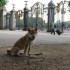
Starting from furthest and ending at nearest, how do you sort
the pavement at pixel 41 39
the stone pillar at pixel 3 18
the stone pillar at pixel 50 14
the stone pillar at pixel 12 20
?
the stone pillar at pixel 3 18
the stone pillar at pixel 12 20
the stone pillar at pixel 50 14
the pavement at pixel 41 39

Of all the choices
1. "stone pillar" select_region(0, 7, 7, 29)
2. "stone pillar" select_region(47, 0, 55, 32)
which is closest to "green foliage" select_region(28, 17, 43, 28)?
"stone pillar" select_region(47, 0, 55, 32)

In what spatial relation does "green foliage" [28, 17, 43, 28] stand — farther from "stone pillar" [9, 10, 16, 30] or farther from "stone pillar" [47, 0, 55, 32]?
"stone pillar" [9, 10, 16, 30]

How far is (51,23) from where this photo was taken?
41250 mm

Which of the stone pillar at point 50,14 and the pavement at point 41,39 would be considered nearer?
the pavement at point 41,39

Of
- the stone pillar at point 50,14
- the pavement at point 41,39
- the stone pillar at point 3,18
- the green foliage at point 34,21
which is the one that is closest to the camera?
the pavement at point 41,39

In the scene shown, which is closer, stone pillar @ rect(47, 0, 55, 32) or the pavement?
the pavement

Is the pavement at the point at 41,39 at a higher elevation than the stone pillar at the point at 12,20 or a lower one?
lower

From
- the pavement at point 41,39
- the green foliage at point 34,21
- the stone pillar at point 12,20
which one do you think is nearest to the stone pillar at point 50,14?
the green foliage at point 34,21

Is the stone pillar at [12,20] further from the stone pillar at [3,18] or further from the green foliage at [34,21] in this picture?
the green foliage at [34,21]

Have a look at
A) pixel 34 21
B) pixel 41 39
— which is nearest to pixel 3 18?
pixel 34 21

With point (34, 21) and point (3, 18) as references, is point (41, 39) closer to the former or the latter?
point (34, 21)

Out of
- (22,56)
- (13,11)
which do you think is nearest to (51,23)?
(13,11)

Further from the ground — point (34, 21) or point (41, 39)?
point (34, 21)

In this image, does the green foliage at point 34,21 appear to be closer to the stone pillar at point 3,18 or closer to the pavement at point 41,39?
the stone pillar at point 3,18
